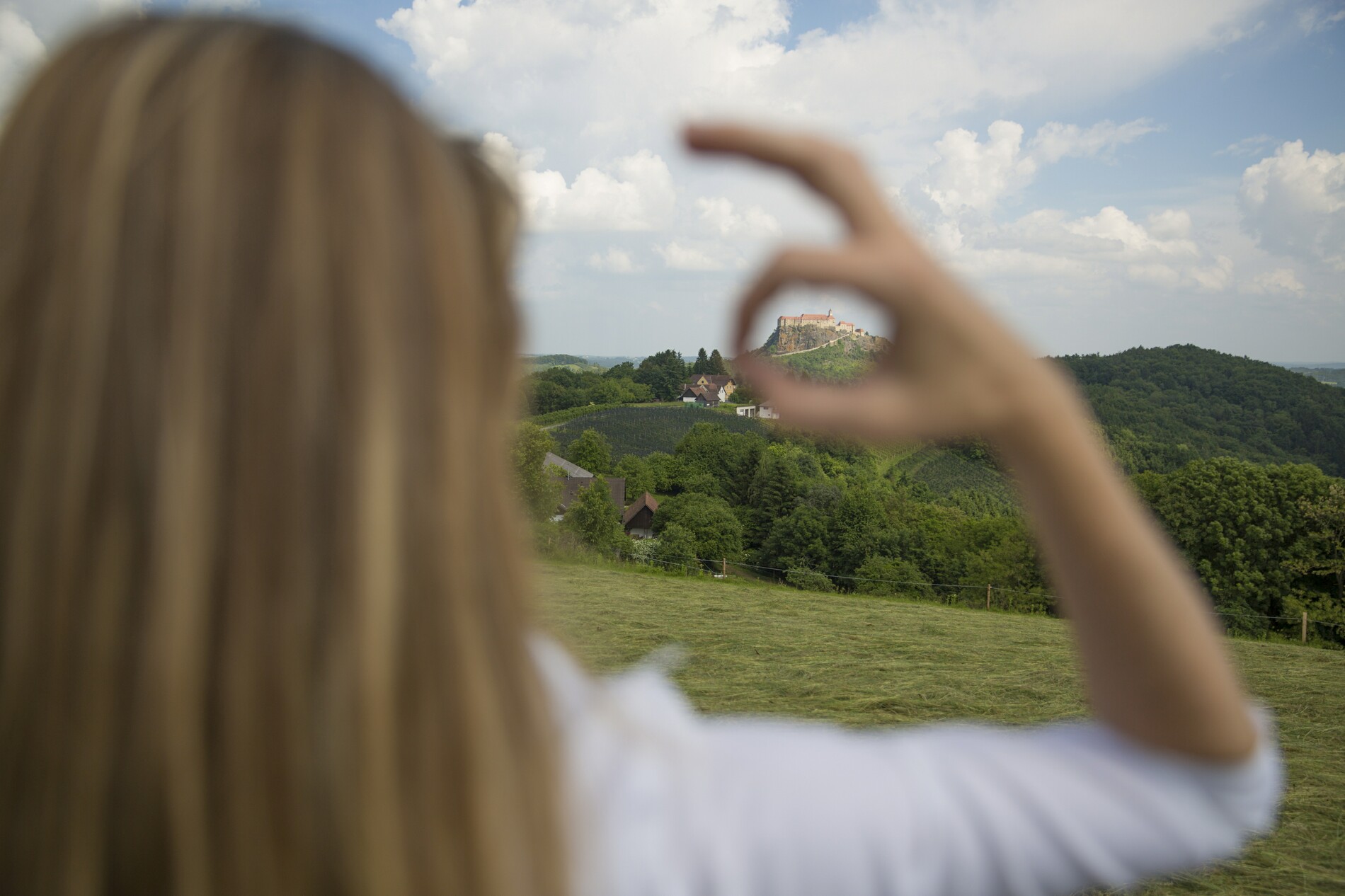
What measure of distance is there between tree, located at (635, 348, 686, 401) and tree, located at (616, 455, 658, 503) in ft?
30.8

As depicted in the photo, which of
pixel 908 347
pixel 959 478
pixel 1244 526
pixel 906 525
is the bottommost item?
pixel 906 525

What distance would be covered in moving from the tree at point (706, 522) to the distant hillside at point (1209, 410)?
13695 mm

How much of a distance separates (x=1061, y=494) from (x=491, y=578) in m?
0.31

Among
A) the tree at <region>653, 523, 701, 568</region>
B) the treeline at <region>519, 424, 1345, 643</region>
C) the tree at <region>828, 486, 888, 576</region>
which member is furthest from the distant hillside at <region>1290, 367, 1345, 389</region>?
the tree at <region>653, 523, 701, 568</region>

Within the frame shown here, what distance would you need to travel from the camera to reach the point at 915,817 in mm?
430

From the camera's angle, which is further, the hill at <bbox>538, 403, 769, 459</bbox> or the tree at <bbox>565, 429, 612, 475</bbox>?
the hill at <bbox>538, 403, 769, 459</bbox>

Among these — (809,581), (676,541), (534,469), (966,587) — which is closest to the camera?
(534,469)

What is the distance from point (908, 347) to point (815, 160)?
0.11 m

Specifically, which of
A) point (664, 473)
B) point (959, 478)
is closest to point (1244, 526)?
point (959, 478)

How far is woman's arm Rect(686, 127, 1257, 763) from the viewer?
40 cm

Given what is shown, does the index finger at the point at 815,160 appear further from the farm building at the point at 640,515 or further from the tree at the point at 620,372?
the tree at the point at 620,372

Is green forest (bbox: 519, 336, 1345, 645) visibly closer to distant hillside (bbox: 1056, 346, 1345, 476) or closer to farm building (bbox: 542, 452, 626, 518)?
distant hillside (bbox: 1056, 346, 1345, 476)

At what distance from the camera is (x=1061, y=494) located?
1.35ft

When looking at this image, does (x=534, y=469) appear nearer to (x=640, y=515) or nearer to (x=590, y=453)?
(x=640, y=515)
